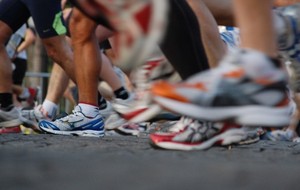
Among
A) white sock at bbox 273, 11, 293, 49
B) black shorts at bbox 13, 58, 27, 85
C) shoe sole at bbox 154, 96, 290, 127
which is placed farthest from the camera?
black shorts at bbox 13, 58, 27, 85

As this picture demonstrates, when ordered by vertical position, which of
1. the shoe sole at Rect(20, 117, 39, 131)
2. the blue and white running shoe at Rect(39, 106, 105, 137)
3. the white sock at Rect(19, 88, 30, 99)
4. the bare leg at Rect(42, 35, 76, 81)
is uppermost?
the bare leg at Rect(42, 35, 76, 81)

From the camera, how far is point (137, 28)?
171cm

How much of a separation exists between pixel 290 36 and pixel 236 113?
0.66 m

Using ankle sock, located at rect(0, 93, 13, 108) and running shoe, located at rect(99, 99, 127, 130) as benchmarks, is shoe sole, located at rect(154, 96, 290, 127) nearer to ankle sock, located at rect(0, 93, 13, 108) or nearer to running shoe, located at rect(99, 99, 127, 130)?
ankle sock, located at rect(0, 93, 13, 108)

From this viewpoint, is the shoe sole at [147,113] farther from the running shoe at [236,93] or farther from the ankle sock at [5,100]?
the ankle sock at [5,100]

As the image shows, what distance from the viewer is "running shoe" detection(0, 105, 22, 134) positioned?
17.7 feet

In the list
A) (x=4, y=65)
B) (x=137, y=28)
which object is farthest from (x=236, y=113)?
(x=4, y=65)

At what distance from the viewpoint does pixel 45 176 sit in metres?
1.84

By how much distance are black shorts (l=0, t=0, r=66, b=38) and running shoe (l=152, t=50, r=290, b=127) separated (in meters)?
2.96

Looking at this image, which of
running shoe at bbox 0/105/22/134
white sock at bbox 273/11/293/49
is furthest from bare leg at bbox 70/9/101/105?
white sock at bbox 273/11/293/49

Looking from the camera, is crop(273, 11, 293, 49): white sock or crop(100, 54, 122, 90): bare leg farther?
crop(100, 54, 122, 90): bare leg

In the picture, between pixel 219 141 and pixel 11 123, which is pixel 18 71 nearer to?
pixel 11 123

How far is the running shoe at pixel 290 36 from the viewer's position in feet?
8.57

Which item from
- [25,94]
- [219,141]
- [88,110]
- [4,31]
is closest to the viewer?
[219,141]
